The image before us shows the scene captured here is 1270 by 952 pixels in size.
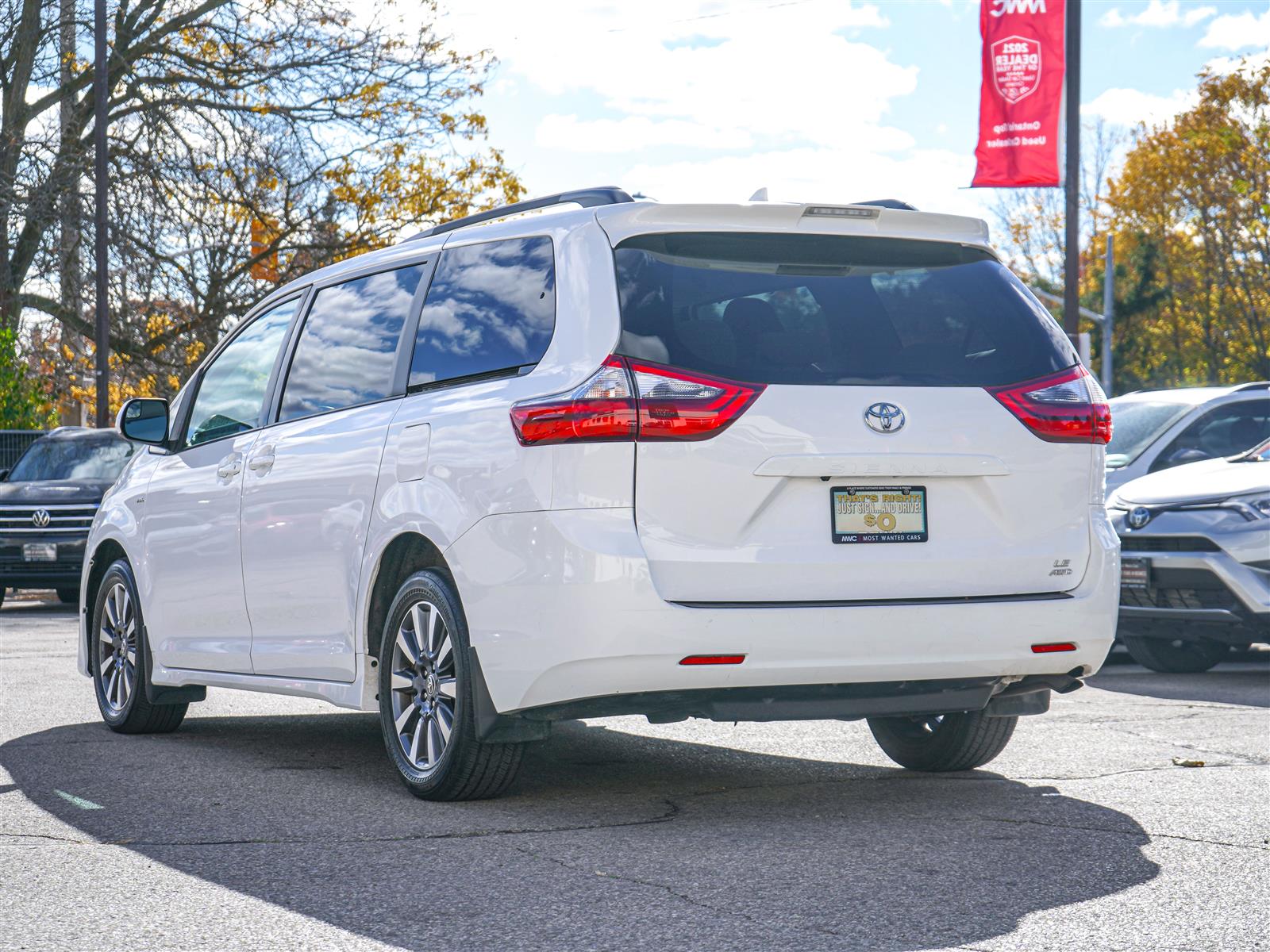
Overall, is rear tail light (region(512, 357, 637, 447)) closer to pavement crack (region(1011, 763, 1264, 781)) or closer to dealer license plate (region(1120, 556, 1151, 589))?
pavement crack (region(1011, 763, 1264, 781))

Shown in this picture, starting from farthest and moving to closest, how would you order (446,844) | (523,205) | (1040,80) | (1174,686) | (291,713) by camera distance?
(1040,80) → (1174,686) → (291,713) → (523,205) → (446,844)

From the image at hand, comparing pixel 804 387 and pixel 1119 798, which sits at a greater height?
pixel 804 387

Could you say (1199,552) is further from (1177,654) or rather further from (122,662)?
(122,662)

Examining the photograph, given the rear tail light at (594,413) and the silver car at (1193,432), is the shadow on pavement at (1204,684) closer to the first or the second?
the silver car at (1193,432)

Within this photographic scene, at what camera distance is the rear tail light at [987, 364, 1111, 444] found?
215 inches

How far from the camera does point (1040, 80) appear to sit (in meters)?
19.0

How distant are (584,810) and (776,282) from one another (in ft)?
6.06

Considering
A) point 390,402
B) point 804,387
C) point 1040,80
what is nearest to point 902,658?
point 804,387

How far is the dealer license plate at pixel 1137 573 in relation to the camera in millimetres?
9953

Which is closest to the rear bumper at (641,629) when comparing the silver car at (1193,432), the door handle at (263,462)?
the door handle at (263,462)

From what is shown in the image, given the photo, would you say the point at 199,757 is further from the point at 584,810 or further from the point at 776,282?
the point at 776,282

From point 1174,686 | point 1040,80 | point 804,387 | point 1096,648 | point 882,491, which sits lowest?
point 1174,686

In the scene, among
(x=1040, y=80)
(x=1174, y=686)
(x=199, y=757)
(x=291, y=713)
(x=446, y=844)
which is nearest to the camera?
(x=446, y=844)

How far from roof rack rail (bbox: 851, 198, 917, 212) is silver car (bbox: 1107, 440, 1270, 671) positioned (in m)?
4.68
